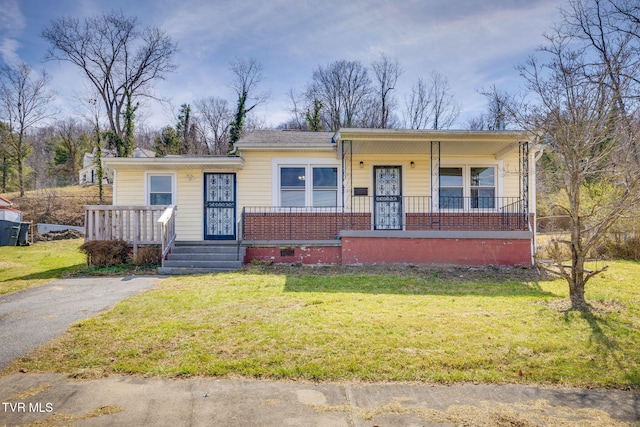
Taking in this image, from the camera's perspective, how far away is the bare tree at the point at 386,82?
33.0 m

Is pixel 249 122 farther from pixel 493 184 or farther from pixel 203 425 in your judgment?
pixel 203 425

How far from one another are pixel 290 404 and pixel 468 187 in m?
10.0

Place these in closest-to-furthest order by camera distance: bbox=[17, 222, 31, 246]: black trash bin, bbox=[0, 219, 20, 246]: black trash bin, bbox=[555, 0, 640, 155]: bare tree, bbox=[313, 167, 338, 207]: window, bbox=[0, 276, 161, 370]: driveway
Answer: bbox=[0, 276, 161, 370]: driveway, bbox=[555, 0, 640, 155]: bare tree, bbox=[313, 167, 338, 207]: window, bbox=[0, 219, 20, 246]: black trash bin, bbox=[17, 222, 31, 246]: black trash bin

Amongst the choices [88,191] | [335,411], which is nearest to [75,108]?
[88,191]

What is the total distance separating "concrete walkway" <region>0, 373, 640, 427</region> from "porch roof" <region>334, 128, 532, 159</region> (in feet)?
23.0

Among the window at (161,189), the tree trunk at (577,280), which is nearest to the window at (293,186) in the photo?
the window at (161,189)

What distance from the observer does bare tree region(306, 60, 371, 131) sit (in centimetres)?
3341

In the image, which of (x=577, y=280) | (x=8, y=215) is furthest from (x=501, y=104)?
(x=8, y=215)

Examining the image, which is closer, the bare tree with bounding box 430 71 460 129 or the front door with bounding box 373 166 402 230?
the front door with bounding box 373 166 402 230

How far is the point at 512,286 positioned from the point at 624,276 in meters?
3.61

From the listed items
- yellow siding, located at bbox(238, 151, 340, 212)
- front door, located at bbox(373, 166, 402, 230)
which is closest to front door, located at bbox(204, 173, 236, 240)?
yellow siding, located at bbox(238, 151, 340, 212)

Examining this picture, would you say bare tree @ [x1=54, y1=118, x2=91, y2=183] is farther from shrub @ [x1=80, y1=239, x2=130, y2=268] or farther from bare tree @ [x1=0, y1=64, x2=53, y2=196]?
shrub @ [x1=80, y1=239, x2=130, y2=268]

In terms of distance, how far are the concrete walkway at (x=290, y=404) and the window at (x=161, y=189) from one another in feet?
27.6

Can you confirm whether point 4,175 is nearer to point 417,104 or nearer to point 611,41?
point 417,104
